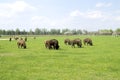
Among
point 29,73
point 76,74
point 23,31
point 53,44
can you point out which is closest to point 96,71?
point 76,74

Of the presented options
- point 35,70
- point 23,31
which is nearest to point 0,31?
point 23,31

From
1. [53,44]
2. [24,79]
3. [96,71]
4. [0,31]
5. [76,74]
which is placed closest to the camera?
[24,79]

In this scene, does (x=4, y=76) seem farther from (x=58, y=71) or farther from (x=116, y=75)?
(x=116, y=75)

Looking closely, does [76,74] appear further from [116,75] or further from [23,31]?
[23,31]

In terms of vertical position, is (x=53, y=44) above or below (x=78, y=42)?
below

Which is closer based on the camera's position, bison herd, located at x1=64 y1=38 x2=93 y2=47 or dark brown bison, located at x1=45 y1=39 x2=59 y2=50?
dark brown bison, located at x1=45 y1=39 x2=59 y2=50

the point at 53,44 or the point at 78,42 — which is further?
the point at 78,42

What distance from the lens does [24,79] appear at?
1357 centimetres

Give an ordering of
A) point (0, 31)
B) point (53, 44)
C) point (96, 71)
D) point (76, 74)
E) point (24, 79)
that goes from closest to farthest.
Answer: point (24, 79), point (76, 74), point (96, 71), point (53, 44), point (0, 31)

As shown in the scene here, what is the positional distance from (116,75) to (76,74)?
229cm

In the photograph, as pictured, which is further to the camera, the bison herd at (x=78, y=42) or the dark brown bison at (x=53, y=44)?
Result: the bison herd at (x=78, y=42)

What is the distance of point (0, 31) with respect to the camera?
620 ft

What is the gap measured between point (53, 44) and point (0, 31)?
160 meters

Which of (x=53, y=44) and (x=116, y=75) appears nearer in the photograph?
(x=116, y=75)
